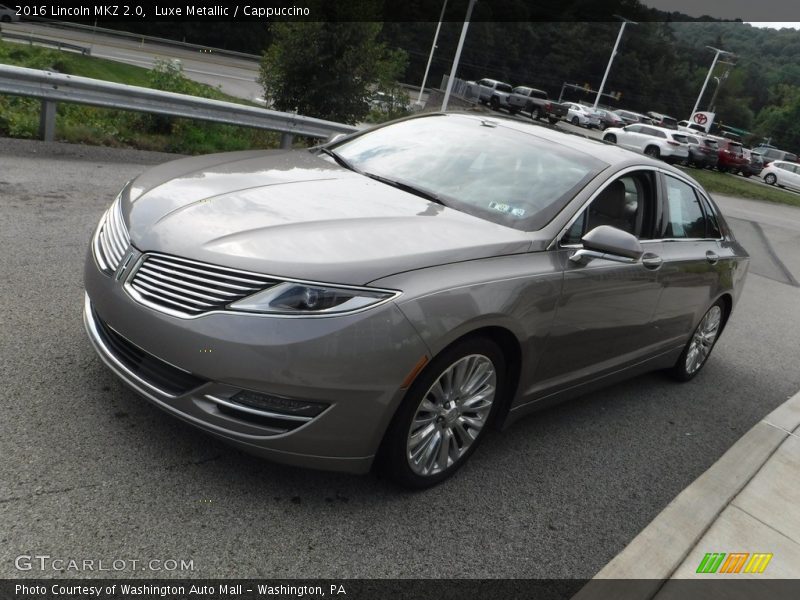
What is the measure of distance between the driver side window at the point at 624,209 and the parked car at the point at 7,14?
1937 inches

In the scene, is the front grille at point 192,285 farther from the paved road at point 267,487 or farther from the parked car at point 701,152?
the parked car at point 701,152

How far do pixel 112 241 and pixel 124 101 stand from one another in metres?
6.67

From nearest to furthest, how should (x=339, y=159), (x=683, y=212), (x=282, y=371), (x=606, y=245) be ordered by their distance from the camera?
(x=282, y=371) → (x=606, y=245) → (x=339, y=159) → (x=683, y=212)

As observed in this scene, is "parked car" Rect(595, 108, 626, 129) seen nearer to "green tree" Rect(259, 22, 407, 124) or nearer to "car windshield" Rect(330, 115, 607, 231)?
"green tree" Rect(259, 22, 407, 124)

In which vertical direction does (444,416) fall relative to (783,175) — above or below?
above

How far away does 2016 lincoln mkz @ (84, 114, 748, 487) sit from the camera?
281 centimetres

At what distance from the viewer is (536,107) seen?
4709 centimetres

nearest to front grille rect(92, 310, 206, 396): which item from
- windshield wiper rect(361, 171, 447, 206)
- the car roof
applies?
windshield wiper rect(361, 171, 447, 206)

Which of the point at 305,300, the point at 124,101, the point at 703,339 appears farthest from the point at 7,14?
the point at 305,300

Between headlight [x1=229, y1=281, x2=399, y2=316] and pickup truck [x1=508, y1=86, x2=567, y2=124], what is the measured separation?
46.3 metres

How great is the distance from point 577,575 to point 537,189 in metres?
1.97

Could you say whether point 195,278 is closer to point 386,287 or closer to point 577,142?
point 386,287

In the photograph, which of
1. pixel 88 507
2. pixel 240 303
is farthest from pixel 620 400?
pixel 88 507

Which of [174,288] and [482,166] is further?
[482,166]
